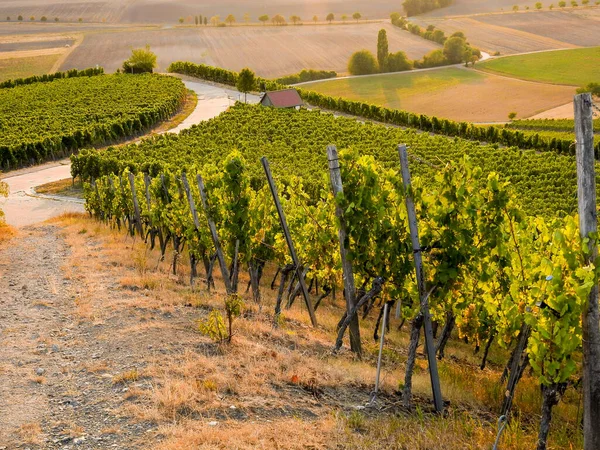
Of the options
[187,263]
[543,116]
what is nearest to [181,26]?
[543,116]

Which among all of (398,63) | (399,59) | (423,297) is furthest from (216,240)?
(399,59)

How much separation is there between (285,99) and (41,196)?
88.5 ft

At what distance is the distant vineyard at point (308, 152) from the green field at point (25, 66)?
48089mm

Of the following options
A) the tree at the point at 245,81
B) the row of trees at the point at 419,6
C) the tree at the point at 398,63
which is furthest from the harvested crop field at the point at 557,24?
the tree at the point at 245,81

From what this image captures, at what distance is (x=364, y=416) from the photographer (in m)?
9.64

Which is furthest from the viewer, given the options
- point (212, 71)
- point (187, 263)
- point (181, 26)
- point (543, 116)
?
point (181, 26)

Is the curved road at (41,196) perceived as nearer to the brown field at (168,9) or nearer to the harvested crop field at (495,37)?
the harvested crop field at (495,37)

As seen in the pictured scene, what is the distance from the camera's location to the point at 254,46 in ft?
391

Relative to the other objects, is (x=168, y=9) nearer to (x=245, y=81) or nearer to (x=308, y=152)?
(x=245, y=81)

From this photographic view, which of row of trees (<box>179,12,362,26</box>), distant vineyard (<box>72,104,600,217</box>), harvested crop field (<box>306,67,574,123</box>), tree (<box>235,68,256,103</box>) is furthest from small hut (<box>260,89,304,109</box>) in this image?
row of trees (<box>179,12,362,26</box>)

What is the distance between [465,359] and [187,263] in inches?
390

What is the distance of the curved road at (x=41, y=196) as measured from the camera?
38.4 m

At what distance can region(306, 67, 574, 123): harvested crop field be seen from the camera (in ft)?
241

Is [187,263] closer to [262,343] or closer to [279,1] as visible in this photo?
[262,343]
